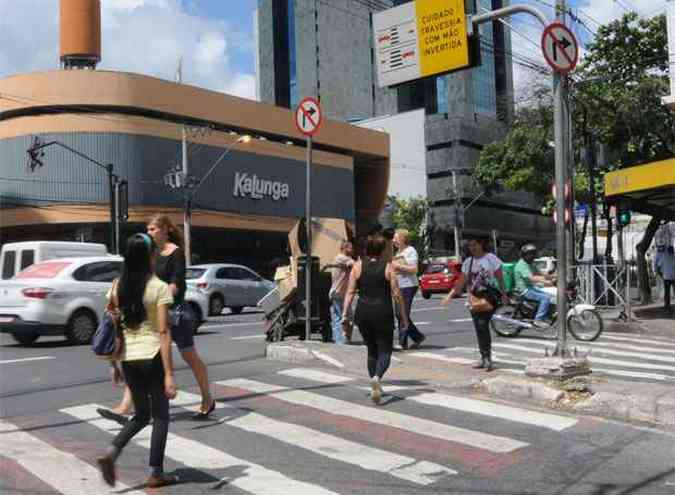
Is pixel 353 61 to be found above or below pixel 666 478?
above

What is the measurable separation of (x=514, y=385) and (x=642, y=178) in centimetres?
998

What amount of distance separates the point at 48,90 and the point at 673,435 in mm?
38566

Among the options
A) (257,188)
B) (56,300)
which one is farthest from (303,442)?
(257,188)

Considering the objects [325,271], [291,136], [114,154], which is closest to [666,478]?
[325,271]

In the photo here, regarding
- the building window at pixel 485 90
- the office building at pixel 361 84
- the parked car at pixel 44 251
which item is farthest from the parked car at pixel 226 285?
the building window at pixel 485 90

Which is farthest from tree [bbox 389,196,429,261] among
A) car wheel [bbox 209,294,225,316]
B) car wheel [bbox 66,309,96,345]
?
car wheel [bbox 66,309,96,345]

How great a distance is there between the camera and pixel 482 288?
9.76m

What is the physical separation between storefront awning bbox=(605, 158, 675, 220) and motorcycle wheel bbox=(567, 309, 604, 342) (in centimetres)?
Answer: 384

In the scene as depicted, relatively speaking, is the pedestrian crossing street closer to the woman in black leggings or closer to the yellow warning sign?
the woman in black leggings

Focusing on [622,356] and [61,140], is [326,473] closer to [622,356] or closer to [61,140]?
[622,356]

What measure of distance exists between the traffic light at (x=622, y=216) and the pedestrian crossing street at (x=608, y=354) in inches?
176

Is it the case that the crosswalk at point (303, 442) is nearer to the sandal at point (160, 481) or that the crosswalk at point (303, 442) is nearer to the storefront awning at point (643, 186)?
the sandal at point (160, 481)

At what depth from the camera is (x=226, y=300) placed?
23.9 m

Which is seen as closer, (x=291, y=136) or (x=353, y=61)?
(x=291, y=136)
